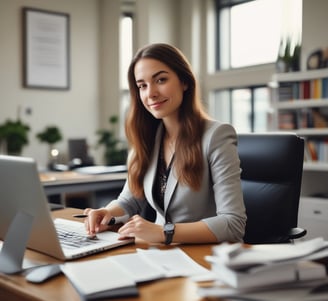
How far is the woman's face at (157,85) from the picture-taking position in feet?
5.09

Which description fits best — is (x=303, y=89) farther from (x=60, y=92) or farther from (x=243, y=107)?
(x=60, y=92)

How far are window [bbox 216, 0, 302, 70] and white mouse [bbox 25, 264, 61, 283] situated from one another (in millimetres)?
4172

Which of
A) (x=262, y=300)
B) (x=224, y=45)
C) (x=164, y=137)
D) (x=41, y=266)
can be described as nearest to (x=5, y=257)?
(x=41, y=266)

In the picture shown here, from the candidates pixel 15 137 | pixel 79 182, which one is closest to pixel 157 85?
pixel 79 182

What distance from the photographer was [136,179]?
5.58ft

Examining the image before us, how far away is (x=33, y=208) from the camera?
106 centimetres

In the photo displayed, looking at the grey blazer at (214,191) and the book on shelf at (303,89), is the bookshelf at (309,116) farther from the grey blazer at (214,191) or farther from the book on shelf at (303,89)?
the grey blazer at (214,191)

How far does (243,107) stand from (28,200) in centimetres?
462

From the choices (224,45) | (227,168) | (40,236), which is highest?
(224,45)

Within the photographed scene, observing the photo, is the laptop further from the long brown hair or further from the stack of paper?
the long brown hair

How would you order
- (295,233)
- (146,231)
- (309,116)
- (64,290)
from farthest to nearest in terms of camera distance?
(309,116) < (295,233) < (146,231) < (64,290)

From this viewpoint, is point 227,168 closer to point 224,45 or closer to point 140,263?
point 140,263

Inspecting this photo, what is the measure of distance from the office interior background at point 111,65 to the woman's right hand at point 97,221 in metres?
3.64

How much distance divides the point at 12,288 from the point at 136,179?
781 millimetres
